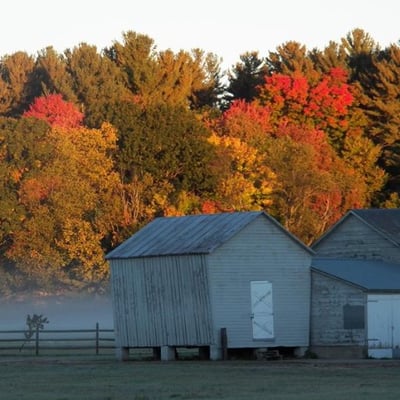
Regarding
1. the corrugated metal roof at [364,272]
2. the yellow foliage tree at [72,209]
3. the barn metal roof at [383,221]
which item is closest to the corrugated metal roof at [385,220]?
the barn metal roof at [383,221]

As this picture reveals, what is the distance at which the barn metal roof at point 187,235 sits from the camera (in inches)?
1965

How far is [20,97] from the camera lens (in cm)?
11831

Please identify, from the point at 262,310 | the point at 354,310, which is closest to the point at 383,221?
the point at 354,310

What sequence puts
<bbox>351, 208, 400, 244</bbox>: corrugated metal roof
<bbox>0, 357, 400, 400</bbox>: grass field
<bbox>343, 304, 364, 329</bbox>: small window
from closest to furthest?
<bbox>0, 357, 400, 400</bbox>: grass field, <bbox>343, 304, 364, 329</bbox>: small window, <bbox>351, 208, 400, 244</bbox>: corrugated metal roof

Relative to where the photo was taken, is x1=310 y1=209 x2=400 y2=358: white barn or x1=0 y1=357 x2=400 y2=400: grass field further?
x1=310 y1=209 x2=400 y2=358: white barn

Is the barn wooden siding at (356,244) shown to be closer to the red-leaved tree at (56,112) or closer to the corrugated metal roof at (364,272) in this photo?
the corrugated metal roof at (364,272)

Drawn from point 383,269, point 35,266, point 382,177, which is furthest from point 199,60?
point 383,269

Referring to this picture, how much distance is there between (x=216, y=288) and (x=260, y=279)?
1.76 m

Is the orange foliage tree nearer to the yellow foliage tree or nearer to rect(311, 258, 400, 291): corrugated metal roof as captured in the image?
the yellow foliage tree

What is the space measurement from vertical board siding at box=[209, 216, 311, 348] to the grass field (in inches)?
87.9

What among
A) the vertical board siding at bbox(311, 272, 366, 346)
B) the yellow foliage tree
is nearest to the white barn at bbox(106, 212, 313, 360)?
the vertical board siding at bbox(311, 272, 366, 346)

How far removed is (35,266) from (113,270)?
4227 centimetres

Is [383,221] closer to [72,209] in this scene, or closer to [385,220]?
[385,220]

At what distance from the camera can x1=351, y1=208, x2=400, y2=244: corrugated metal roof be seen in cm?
5725
